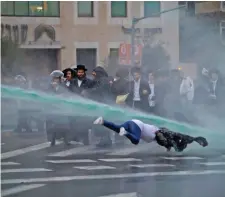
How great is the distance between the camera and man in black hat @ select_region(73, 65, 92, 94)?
12094mm

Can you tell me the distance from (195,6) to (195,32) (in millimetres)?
1553

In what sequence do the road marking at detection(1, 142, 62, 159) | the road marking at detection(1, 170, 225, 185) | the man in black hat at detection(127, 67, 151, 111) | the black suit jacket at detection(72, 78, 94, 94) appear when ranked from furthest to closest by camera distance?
the man in black hat at detection(127, 67, 151, 111) < the black suit jacket at detection(72, 78, 94, 94) < the road marking at detection(1, 142, 62, 159) < the road marking at detection(1, 170, 225, 185)

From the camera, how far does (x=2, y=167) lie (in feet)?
34.9

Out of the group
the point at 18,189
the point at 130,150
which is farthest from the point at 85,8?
the point at 18,189

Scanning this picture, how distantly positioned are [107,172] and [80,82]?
265 centimetres

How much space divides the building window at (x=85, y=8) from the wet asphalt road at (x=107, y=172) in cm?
1036

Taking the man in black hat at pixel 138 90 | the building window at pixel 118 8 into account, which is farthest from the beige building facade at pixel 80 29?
the man in black hat at pixel 138 90

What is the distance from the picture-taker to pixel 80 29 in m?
24.4

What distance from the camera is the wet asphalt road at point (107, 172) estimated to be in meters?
8.75

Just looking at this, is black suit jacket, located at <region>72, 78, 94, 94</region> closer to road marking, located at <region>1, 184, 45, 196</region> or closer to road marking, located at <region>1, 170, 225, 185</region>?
road marking, located at <region>1, 170, 225, 185</region>

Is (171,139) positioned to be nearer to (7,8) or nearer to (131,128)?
(131,128)

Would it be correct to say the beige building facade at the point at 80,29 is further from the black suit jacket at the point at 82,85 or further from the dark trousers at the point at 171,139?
the dark trousers at the point at 171,139

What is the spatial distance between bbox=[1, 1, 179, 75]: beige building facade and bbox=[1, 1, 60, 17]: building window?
98mm

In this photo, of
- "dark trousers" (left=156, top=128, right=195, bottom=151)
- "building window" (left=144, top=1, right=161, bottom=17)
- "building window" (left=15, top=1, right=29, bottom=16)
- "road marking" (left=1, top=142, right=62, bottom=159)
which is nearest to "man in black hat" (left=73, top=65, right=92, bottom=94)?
"road marking" (left=1, top=142, right=62, bottom=159)
